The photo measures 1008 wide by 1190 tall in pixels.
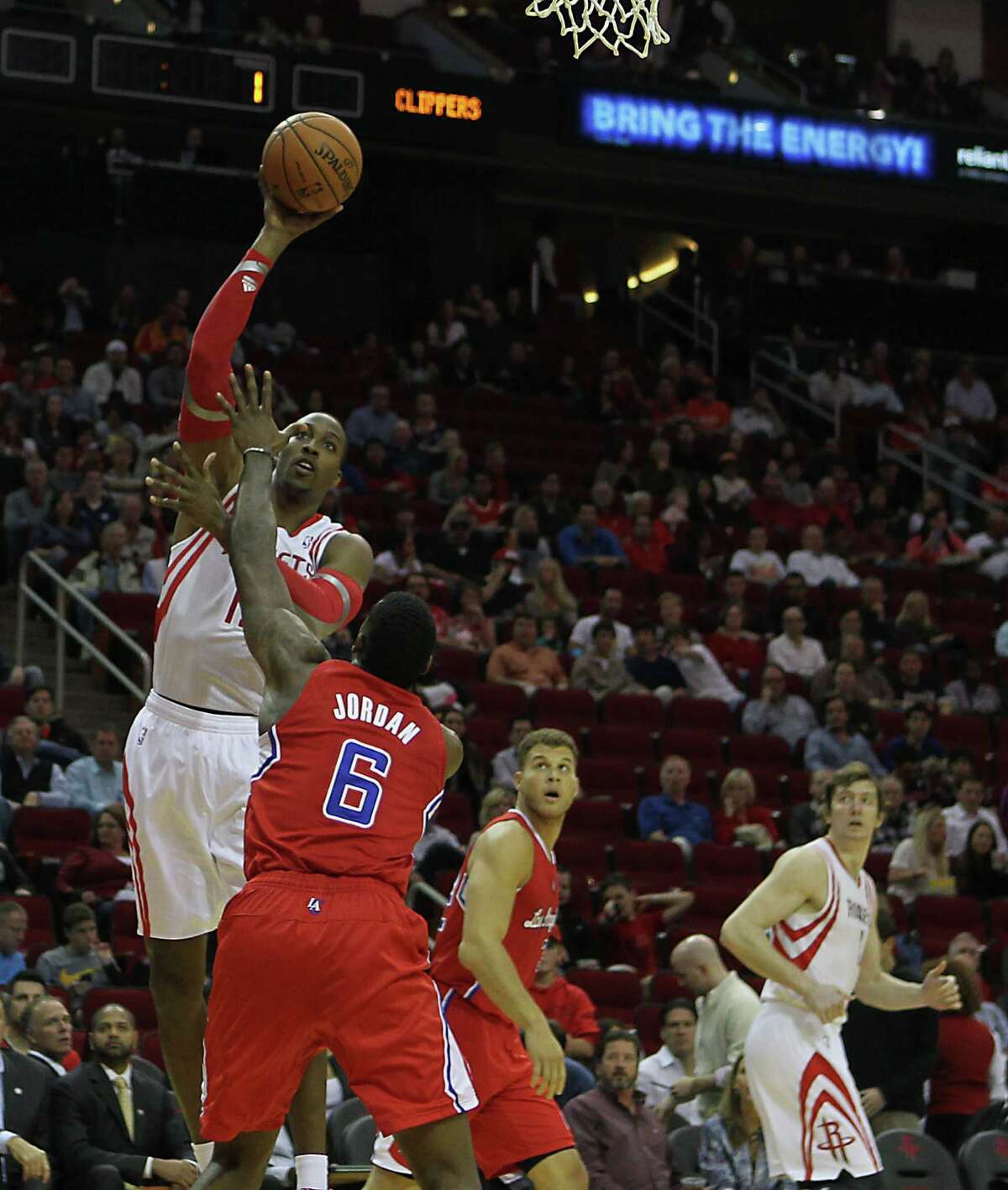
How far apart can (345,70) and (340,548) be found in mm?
14816

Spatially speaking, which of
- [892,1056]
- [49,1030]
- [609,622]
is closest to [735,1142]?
[892,1056]

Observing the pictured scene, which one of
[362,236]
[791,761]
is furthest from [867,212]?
[791,761]

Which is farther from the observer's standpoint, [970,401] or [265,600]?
[970,401]

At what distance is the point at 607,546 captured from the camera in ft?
55.6

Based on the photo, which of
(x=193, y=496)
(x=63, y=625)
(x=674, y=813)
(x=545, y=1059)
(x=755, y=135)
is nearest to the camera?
(x=193, y=496)

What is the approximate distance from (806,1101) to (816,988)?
0.40m

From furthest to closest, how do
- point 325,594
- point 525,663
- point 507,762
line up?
point 525,663, point 507,762, point 325,594

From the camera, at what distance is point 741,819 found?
45.0 ft

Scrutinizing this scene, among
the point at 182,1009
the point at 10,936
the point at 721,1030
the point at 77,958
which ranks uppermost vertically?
the point at 182,1009

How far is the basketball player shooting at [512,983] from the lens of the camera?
19.9ft

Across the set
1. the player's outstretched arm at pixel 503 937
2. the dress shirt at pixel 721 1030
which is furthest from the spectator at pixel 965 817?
the player's outstretched arm at pixel 503 937

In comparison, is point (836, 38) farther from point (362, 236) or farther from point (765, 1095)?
point (765, 1095)

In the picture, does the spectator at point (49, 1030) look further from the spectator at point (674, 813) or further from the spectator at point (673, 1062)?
the spectator at point (674, 813)

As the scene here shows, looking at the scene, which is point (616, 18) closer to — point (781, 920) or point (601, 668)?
point (781, 920)
